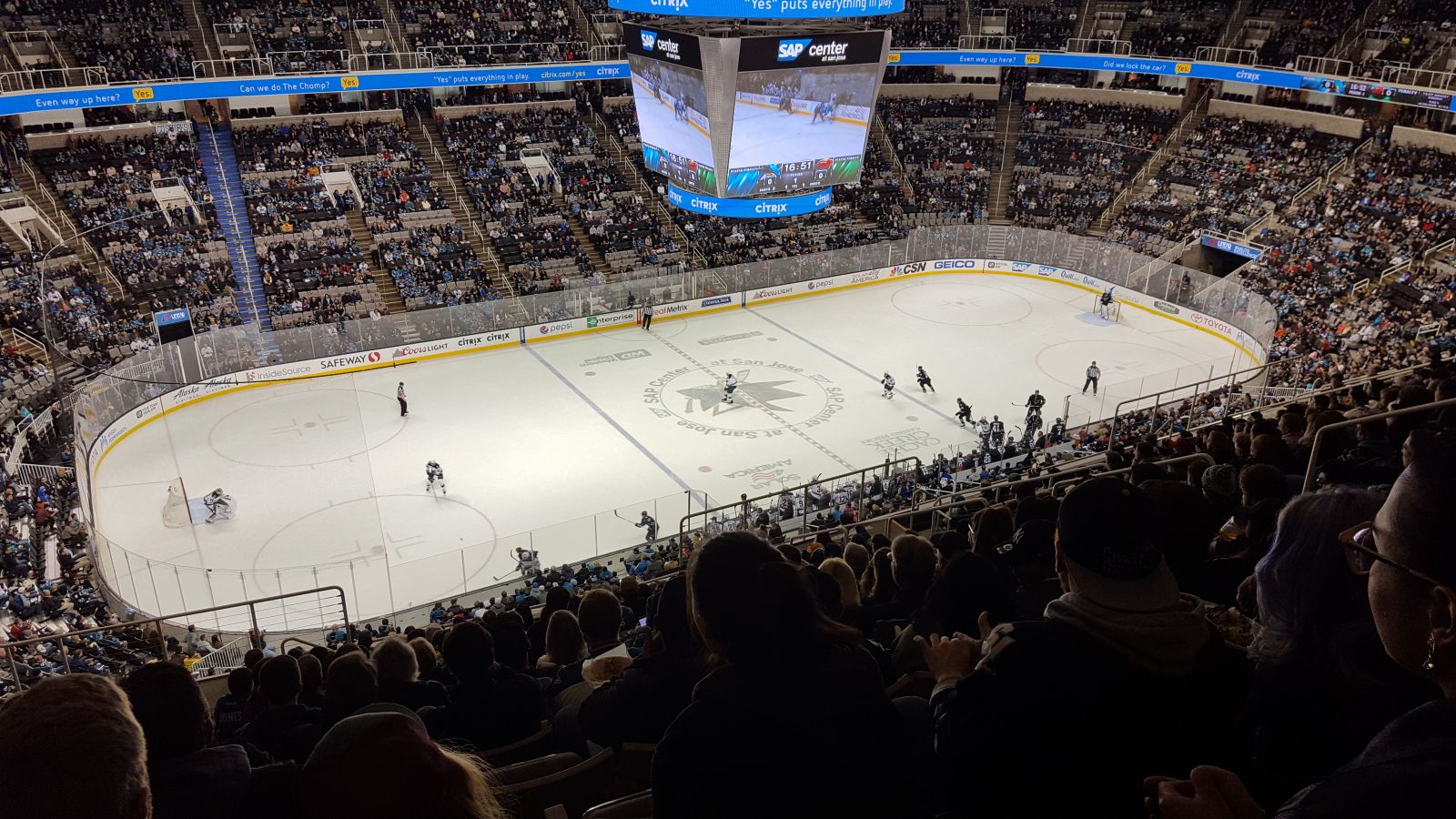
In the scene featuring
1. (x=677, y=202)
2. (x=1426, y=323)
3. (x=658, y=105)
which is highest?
(x=658, y=105)

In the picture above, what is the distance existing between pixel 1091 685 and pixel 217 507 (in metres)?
21.5

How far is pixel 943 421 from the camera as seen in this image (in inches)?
1027

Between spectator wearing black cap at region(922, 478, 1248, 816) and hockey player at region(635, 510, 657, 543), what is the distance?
1482 centimetres

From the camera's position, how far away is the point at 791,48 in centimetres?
2469

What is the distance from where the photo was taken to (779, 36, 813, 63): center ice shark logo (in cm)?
2453

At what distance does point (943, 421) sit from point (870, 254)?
14.3m

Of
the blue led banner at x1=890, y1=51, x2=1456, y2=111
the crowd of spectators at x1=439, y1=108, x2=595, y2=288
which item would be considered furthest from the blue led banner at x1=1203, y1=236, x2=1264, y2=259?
the crowd of spectators at x1=439, y1=108, x2=595, y2=288

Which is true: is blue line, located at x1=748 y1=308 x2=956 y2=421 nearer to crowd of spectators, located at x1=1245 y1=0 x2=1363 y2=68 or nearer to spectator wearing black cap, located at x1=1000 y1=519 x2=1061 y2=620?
spectator wearing black cap, located at x1=1000 y1=519 x2=1061 y2=620

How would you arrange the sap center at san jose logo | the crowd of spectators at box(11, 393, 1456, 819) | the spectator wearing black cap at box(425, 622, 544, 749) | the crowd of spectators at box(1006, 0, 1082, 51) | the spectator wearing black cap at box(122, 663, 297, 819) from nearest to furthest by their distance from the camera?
1. the crowd of spectators at box(11, 393, 1456, 819)
2. the spectator wearing black cap at box(122, 663, 297, 819)
3. the spectator wearing black cap at box(425, 622, 544, 749)
4. the sap center at san jose logo
5. the crowd of spectators at box(1006, 0, 1082, 51)

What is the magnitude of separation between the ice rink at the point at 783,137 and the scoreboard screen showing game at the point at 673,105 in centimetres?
69

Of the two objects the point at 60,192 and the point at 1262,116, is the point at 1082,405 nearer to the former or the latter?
the point at 1262,116

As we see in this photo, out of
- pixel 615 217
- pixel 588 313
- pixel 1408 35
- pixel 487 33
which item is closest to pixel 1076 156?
pixel 1408 35

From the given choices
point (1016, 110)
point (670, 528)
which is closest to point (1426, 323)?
point (670, 528)

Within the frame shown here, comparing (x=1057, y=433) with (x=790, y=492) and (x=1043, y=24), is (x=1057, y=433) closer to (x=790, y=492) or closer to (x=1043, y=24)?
(x=790, y=492)
